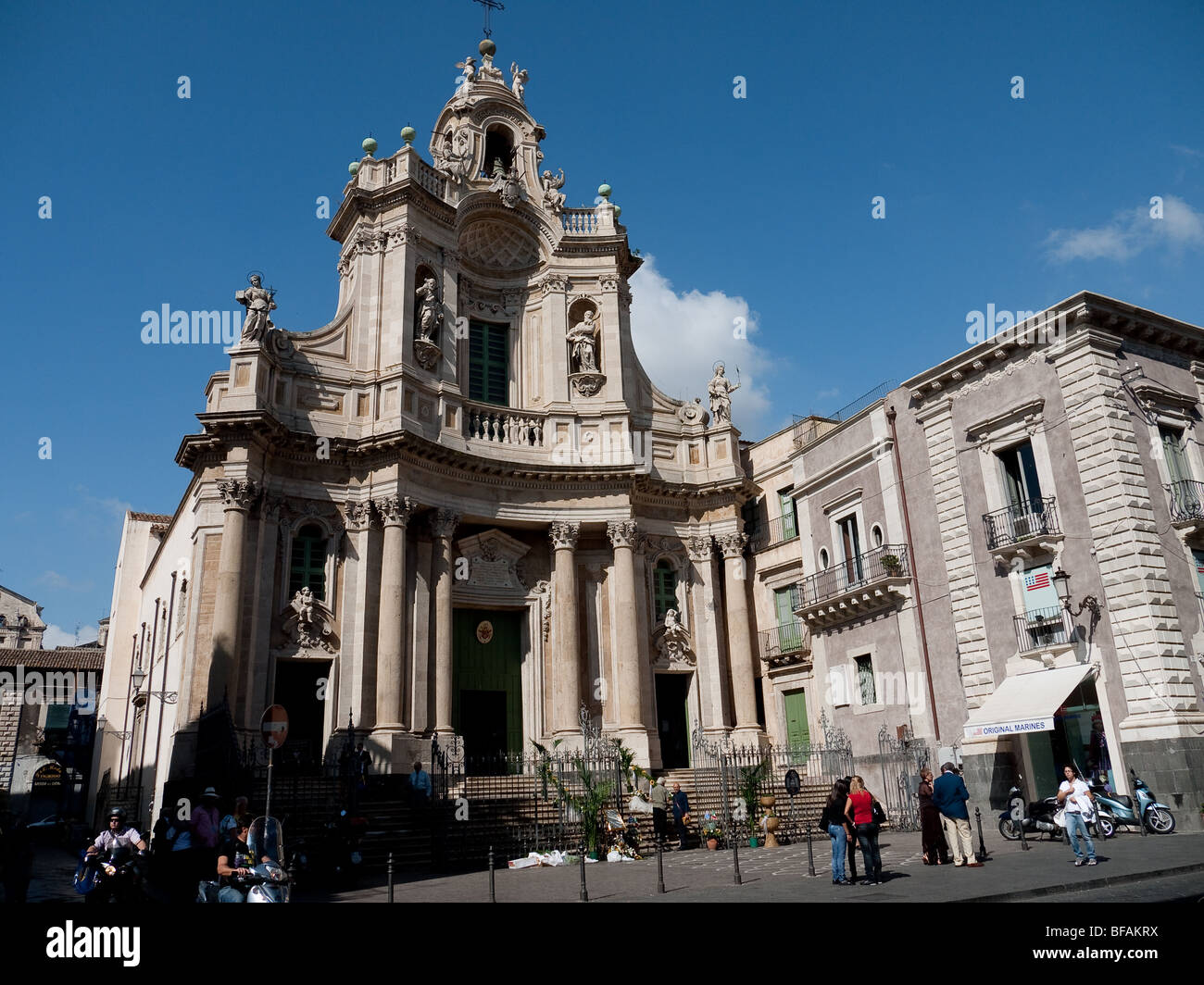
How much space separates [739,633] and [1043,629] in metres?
10.2

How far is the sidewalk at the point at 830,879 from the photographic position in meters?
10.9

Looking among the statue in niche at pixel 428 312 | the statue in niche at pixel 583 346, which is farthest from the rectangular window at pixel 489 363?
the statue in niche at pixel 428 312

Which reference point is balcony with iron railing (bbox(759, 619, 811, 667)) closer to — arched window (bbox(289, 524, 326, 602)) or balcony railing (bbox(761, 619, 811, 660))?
balcony railing (bbox(761, 619, 811, 660))

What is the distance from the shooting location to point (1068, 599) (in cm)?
1844

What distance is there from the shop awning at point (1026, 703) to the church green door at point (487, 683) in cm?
Answer: 1257

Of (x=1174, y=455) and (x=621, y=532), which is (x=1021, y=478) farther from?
(x=621, y=532)

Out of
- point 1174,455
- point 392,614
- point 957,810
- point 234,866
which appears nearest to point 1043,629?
point 1174,455

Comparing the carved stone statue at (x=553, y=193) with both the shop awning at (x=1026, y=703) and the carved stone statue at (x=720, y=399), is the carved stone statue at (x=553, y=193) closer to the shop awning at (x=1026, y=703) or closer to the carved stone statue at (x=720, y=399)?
the carved stone statue at (x=720, y=399)

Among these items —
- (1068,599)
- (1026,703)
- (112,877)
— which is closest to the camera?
(112,877)

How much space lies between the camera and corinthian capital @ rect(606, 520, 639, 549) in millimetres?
26438

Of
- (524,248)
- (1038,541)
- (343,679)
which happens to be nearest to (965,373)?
(1038,541)

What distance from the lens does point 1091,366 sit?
19.0m

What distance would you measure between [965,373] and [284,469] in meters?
17.5
